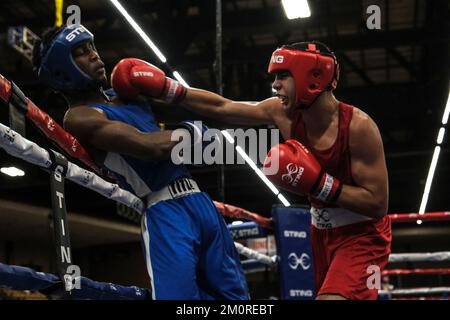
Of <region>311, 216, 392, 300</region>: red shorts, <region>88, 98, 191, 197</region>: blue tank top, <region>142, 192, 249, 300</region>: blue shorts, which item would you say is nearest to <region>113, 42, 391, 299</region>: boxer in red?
<region>311, 216, 392, 300</region>: red shorts

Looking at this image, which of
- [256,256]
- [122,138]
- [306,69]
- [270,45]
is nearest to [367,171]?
[306,69]

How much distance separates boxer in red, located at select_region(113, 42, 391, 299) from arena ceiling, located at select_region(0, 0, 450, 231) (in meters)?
2.70

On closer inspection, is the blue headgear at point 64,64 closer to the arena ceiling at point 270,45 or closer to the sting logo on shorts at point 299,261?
the sting logo on shorts at point 299,261

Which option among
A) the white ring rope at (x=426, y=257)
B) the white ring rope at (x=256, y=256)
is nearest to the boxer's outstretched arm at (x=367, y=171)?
the white ring rope at (x=256, y=256)

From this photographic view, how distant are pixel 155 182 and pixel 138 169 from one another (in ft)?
0.24

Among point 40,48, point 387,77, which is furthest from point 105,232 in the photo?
point 40,48

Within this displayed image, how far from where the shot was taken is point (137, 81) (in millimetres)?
2027

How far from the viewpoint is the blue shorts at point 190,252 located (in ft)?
5.77

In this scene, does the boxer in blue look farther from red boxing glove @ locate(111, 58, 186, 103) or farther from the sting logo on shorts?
the sting logo on shorts

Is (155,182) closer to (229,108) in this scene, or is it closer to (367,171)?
(229,108)

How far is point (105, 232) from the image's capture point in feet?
45.9

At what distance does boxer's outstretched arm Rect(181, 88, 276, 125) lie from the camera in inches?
90.4
